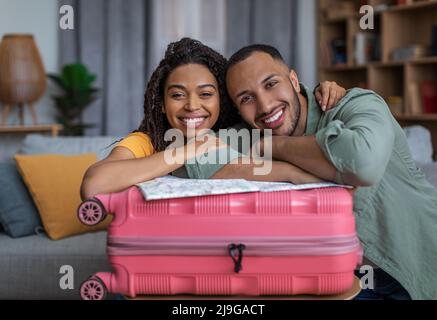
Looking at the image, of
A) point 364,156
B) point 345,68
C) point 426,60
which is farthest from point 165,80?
point 345,68

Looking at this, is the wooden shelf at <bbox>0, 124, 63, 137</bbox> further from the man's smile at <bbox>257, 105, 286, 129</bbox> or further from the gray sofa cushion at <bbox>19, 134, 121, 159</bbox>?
the man's smile at <bbox>257, 105, 286, 129</bbox>

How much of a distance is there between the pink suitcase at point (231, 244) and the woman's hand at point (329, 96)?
1.21ft

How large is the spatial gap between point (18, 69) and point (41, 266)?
1.68 metres

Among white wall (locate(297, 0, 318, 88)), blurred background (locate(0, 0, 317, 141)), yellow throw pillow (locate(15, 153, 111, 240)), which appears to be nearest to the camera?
yellow throw pillow (locate(15, 153, 111, 240))

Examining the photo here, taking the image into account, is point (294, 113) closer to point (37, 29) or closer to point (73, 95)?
point (73, 95)

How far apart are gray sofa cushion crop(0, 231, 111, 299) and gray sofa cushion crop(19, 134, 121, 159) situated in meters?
0.52

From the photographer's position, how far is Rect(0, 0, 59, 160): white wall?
3.79 metres

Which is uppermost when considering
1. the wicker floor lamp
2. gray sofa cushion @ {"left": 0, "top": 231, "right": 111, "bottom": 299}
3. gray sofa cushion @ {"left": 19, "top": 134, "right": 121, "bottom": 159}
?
the wicker floor lamp

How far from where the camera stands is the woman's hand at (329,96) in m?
1.15

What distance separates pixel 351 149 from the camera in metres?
0.88

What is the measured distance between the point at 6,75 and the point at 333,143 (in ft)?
9.90

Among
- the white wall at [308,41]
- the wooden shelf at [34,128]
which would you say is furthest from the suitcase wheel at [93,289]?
the white wall at [308,41]

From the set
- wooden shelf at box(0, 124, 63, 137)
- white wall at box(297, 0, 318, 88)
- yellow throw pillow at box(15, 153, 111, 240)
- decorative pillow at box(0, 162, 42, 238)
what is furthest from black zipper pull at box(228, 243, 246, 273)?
white wall at box(297, 0, 318, 88)

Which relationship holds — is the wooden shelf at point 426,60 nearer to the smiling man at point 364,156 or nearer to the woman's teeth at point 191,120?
the smiling man at point 364,156
